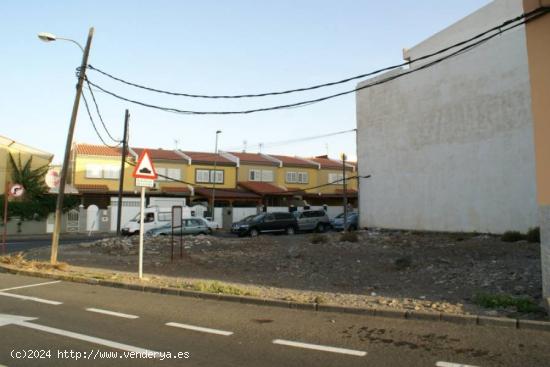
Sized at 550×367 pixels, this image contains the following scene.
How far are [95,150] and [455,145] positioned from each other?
33199 millimetres

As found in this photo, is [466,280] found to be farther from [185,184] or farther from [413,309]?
[185,184]

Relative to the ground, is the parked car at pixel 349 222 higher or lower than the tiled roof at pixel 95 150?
lower

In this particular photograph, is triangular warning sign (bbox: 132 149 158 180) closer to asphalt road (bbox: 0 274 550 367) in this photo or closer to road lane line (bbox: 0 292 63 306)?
road lane line (bbox: 0 292 63 306)

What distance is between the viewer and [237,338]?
21.4 feet

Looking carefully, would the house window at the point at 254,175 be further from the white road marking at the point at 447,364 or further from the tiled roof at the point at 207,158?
the white road marking at the point at 447,364

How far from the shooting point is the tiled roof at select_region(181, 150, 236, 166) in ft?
157

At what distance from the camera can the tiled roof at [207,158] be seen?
47969 mm

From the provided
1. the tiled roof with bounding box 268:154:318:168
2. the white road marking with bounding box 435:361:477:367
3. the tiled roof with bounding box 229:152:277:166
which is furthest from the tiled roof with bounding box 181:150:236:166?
the white road marking with bounding box 435:361:477:367

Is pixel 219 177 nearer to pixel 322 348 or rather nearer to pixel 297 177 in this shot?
pixel 297 177

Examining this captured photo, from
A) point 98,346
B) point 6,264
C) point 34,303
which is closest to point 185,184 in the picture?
point 6,264

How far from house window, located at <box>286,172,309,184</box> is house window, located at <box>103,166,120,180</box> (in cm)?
1835

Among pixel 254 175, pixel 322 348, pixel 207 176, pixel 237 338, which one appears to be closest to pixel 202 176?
Result: pixel 207 176

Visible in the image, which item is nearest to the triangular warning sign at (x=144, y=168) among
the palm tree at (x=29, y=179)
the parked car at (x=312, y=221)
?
the parked car at (x=312, y=221)

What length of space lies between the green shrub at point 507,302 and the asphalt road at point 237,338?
3.62 ft
